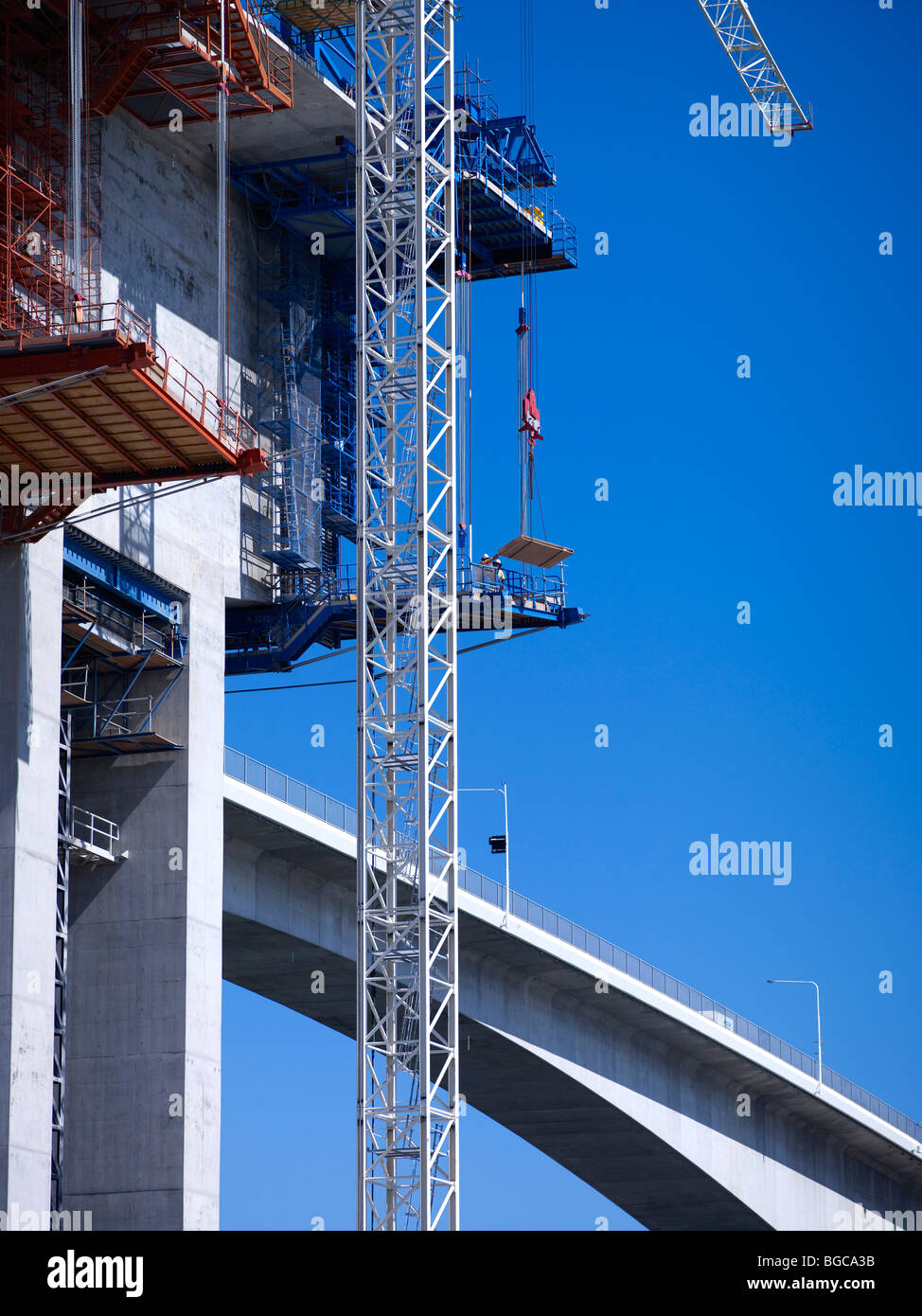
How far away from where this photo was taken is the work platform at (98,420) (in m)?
34.2

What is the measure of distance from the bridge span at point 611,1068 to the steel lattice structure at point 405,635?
9020 millimetres

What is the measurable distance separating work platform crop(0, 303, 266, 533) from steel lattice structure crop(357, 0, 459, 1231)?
6360mm

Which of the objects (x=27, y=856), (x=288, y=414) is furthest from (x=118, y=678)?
(x=288, y=414)

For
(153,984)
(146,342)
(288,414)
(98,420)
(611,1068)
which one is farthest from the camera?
(611,1068)

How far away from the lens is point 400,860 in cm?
4378

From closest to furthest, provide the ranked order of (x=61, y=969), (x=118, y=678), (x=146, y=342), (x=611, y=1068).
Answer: (x=146, y=342), (x=61, y=969), (x=118, y=678), (x=611, y=1068)

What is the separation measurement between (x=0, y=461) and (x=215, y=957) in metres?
13.4

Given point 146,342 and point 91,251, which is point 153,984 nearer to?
point 146,342

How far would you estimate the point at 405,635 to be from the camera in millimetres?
46000

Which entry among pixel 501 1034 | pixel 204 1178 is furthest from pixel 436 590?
pixel 501 1034

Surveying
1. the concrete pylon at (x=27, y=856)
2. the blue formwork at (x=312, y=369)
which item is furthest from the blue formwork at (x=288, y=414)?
the concrete pylon at (x=27, y=856)

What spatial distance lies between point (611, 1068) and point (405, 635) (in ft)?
95.5
